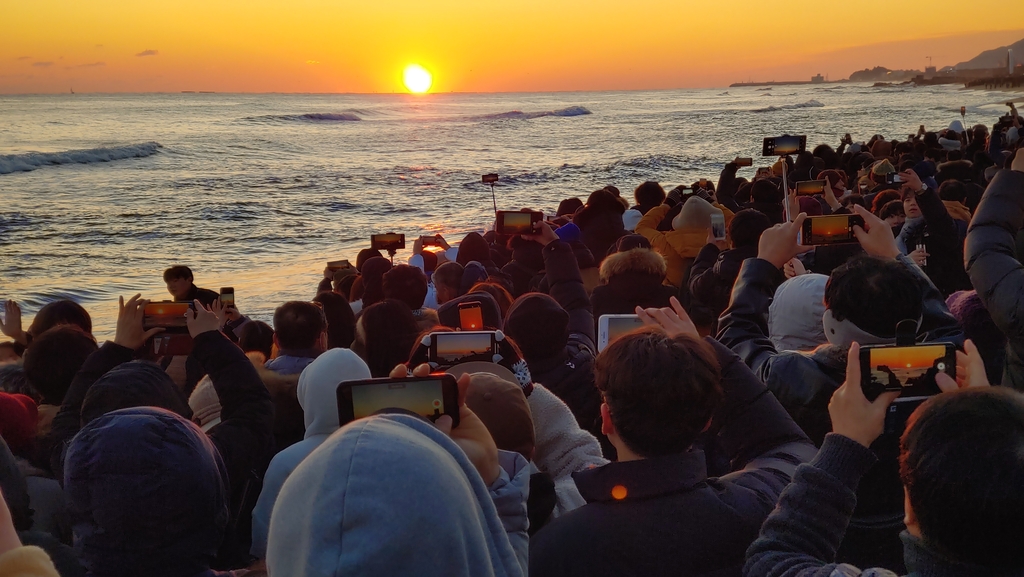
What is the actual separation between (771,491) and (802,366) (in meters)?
0.67

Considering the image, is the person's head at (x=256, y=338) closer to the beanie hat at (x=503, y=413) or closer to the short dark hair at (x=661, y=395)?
the beanie hat at (x=503, y=413)

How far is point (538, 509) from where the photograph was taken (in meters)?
2.04

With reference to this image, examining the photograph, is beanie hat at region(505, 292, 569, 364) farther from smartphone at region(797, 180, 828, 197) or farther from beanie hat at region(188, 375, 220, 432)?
smartphone at region(797, 180, 828, 197)

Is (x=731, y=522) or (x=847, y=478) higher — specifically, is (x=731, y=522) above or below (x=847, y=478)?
below

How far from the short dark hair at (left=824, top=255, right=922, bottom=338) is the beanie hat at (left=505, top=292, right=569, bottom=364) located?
124 cm

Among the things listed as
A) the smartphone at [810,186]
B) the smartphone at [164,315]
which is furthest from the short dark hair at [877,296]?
the smartphone at [810,186]

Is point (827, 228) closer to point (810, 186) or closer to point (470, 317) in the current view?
point (470, 317)

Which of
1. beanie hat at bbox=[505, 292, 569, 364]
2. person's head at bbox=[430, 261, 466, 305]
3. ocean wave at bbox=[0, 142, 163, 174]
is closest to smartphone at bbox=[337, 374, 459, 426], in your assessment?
beanie hat at bbox=[505, 292, 569, 364]

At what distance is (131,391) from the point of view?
268 cm

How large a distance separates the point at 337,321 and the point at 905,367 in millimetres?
3812

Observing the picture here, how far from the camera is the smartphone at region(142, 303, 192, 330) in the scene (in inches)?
127

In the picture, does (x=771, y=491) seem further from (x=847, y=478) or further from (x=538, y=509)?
(x=538, y=509)

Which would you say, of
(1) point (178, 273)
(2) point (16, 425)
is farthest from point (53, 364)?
(1) point (178, 273)

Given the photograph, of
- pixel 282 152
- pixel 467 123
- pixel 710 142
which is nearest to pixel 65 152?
pixel 282 152
